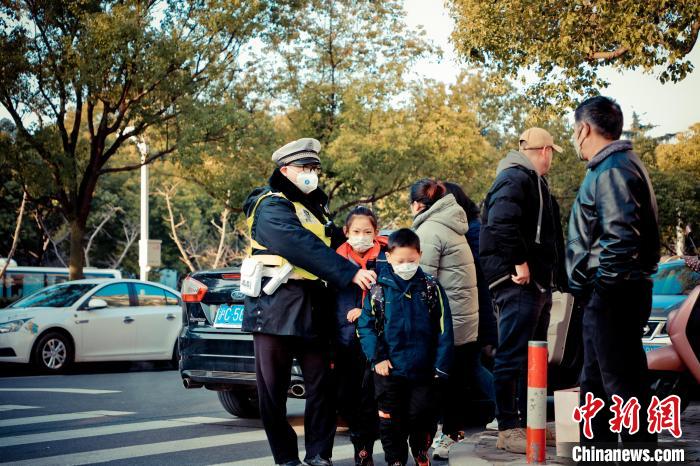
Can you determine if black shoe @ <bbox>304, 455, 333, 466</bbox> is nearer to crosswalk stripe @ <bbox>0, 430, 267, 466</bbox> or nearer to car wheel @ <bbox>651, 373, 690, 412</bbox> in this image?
crosswalk stripe @ <bbox>0, 430, 267, 466</bbox>

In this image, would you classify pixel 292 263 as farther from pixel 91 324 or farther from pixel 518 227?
pixel 91 324

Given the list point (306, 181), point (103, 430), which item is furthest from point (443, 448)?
point (103, 430)

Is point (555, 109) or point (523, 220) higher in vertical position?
point (555, 109)

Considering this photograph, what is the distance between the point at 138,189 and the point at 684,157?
2810 centimetres

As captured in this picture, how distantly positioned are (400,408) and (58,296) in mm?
11374

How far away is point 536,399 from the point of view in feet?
17.7

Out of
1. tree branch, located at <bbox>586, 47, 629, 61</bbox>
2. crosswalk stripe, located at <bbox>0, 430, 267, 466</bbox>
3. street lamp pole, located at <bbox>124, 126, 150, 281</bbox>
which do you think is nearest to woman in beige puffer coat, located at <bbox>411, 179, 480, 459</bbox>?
crosswalk stripe, located at <bbox>0, 430, 267, 466</bbox>

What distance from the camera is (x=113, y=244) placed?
178 ft

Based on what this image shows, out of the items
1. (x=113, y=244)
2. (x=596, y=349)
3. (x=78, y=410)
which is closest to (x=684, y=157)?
(x=113, y=244)

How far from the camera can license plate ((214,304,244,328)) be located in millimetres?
8320

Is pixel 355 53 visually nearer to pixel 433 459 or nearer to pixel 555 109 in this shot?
pixel 555 109

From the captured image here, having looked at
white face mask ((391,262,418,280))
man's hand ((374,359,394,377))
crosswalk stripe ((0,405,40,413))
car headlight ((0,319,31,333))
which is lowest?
crosswalk stripe ((0,405,40,413))

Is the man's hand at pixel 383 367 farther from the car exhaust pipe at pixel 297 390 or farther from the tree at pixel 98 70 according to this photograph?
the tree at pixel 98 70

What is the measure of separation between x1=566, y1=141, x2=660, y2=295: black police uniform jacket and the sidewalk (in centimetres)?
150
